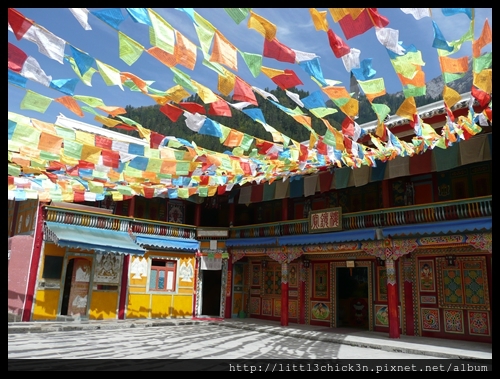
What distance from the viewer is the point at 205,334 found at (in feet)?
44.0

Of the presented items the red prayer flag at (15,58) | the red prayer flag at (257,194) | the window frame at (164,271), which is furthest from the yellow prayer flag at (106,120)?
the window frame at (164,271)

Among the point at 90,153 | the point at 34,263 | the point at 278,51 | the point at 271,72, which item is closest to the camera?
the point at 278,51

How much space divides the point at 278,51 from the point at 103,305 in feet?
46.9

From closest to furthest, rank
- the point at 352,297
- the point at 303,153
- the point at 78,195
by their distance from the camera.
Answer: the point at 303,153 → the point at 78,195 → the point at 352,297

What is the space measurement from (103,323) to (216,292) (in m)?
8.45

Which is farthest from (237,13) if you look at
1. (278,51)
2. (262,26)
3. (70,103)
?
(70,103)

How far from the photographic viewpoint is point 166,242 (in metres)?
17.9

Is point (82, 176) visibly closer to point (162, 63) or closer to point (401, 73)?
point (162, 63)

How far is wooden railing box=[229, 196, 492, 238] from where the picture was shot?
11.5 meters

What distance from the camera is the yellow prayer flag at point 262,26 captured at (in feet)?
16.0

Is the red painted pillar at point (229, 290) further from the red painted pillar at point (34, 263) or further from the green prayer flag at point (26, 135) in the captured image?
the green prayer flag at point (26, 135)

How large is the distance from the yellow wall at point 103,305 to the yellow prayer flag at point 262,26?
557 inches

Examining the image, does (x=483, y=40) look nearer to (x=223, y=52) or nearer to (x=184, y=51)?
(x=223, y=52)

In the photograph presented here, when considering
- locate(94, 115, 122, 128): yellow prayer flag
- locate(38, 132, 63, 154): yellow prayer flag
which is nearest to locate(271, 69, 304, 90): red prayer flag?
locate(94, 115, 122, 128): yellow prayer flag
